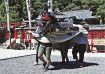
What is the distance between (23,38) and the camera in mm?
23266

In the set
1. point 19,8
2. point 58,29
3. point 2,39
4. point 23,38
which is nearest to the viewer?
point 58,29

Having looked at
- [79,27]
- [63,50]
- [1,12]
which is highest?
[79,27]

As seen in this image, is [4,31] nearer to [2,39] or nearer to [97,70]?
[2,39]

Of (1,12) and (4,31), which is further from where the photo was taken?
(1,12)

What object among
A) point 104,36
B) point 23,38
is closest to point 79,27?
point 104,36

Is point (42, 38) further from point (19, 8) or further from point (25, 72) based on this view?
point (19, 8)

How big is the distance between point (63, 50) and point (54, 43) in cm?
76

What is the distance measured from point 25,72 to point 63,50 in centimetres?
180

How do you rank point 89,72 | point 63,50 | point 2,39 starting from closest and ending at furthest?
point 89,72 < point 63,50 < point 2,39

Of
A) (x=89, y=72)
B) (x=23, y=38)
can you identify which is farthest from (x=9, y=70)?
(x=23, y=38)

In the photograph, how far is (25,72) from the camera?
10.7m

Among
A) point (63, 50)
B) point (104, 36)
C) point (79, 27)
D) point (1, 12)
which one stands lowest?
point (1, 12)

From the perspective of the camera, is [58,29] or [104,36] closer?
[58,29]

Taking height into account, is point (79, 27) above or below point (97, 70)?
above
